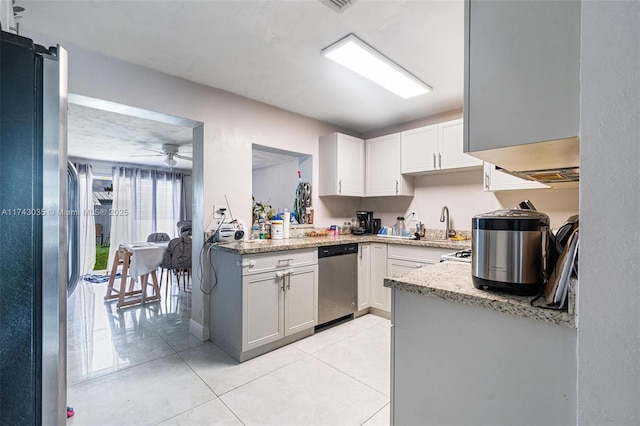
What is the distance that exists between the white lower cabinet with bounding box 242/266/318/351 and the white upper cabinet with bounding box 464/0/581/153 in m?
1.95

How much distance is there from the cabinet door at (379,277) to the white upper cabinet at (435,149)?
3.38 feet

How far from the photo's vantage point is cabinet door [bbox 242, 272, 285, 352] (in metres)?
2.33

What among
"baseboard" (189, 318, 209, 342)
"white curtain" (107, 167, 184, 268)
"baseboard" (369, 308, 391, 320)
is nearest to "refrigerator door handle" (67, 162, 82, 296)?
"baseboard" (189, 318, 209, 342)

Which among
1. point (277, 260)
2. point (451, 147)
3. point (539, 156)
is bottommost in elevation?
Answer: point (277, 260)

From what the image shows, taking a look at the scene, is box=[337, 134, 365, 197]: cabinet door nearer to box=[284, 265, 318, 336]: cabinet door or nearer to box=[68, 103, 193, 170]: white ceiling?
box=[284, 265, 318, 336]: cabinet door

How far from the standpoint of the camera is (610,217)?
0.61m

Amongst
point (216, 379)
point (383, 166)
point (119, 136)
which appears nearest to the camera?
point (216, 379)

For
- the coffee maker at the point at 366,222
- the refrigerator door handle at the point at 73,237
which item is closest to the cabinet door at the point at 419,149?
the coffee maker at the point at 366,222

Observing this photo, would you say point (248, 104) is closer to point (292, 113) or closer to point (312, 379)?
point (292, 113)

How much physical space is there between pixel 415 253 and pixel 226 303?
1925 millimetres

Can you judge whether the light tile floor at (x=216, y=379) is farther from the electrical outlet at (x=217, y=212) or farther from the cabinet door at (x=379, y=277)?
the electrical outlet at (x=217, y=212)

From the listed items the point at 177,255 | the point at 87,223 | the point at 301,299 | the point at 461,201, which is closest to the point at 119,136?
the point at 177,255

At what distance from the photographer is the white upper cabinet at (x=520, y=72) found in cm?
82

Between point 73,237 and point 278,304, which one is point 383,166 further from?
point 73,237
